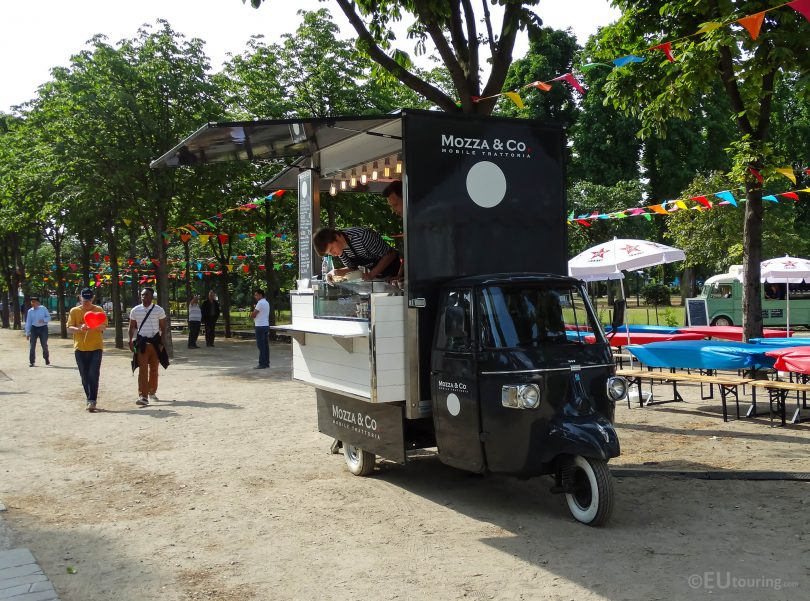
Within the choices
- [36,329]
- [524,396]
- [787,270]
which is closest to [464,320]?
[524,396]

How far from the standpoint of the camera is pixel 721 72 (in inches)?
451

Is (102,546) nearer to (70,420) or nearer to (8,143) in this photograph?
(70,420)

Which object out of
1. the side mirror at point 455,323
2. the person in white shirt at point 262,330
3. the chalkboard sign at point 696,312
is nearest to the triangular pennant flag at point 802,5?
the side mirror at point 455,323

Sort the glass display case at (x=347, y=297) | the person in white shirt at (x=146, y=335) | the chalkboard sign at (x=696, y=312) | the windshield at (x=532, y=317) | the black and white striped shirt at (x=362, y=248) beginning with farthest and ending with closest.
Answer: the chalkboard sign at (x=696, y=312), the person in white shirt at (x=146, y=335), the black and white striped shirt at (x=362, y=248), the glass display case at (x=347, y=297), the windshield at (x=532, y=317)

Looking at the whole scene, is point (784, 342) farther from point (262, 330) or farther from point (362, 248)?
point (262, 330)

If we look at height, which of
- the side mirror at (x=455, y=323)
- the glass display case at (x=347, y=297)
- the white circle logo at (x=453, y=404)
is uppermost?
the glass display case at (x=347, y=297)

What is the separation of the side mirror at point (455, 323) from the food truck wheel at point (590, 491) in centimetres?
132

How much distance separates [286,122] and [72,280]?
48.6 m

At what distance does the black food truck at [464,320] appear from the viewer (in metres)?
5.83

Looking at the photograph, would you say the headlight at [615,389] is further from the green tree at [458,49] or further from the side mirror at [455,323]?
the green tree at [458,49]

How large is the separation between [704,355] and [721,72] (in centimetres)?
431

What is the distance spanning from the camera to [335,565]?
5.11 m

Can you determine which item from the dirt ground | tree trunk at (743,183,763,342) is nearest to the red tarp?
the dirt ground

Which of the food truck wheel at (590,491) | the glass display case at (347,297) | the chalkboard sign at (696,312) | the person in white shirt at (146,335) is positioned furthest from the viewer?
the chalkboard sign at (696,312)
